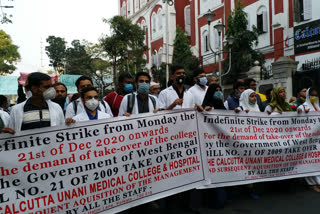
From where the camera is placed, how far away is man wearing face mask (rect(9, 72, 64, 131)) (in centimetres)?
295

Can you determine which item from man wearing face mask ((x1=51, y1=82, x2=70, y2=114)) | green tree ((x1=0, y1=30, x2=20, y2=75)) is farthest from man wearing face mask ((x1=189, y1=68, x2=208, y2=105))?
green tree ((x1=0, y1=30, x2=20, y2=75))

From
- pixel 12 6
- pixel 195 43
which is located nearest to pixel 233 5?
pixel 195 43

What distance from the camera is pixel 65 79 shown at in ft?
58.4

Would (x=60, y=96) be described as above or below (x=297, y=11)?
below

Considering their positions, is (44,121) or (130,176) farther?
(130,176)

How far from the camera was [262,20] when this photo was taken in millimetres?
19094

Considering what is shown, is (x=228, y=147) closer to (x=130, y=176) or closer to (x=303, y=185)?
(x=130, y=176)

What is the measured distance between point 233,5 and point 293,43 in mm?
6116

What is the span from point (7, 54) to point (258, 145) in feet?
112

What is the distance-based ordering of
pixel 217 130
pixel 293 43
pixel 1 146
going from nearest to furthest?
1. pixel 1 146
2. pixel 217 130
3. pixel 293 43

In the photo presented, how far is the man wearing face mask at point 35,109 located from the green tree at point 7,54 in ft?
108

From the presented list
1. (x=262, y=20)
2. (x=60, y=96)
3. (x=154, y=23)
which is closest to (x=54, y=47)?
(x=154, y=23)

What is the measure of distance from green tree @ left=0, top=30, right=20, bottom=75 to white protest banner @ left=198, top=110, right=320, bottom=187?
109 ft

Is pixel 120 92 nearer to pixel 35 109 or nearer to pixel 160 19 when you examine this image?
pixel 35 109
